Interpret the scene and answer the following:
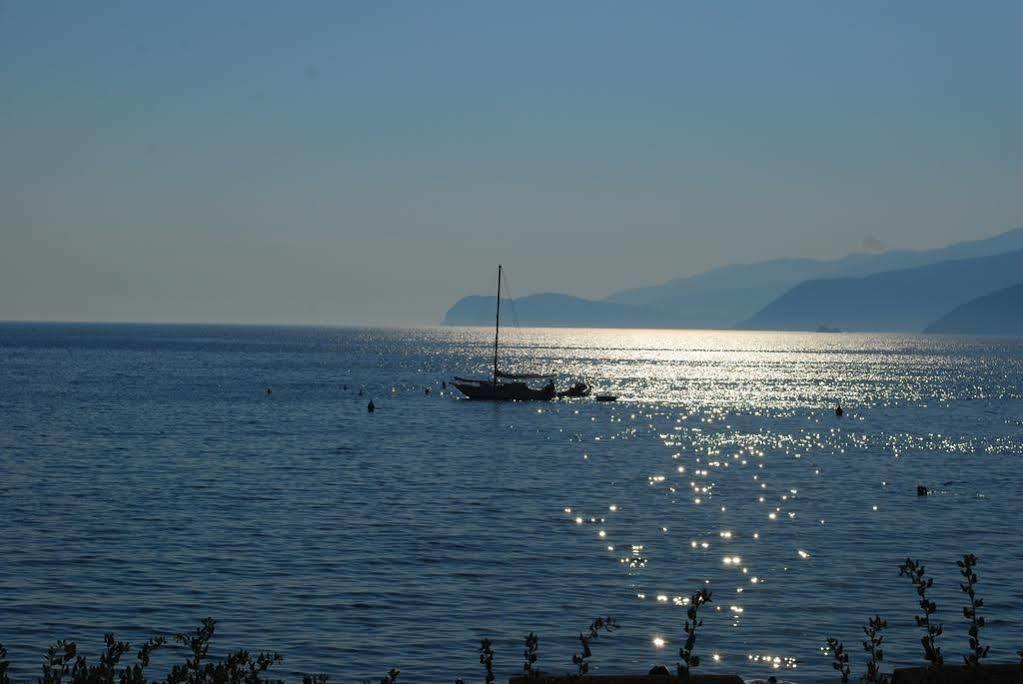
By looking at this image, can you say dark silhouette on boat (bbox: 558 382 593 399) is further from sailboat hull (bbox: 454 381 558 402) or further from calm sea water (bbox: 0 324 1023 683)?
calm sea water (bbox: 0 324 1023 683)

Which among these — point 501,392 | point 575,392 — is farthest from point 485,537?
point 575,392

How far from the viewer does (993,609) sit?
31.5 m

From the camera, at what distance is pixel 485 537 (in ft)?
135

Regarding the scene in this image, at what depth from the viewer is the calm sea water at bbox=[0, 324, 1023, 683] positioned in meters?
28.2

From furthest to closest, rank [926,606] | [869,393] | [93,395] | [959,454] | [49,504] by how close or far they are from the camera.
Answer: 1. [869,393]
2. [93,395]
3. [959,454]
4. [49,504]
5. [926,606]

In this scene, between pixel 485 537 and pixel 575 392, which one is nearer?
pixel 485 537

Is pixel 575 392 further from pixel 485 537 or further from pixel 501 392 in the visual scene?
pixel 485 537

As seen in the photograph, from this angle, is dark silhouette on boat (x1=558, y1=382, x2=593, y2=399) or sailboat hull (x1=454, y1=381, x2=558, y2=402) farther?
dark silhouette on boat (x1=558, y1=382, x2=593, y2=399)

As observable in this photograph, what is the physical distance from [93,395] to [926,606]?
383 feet

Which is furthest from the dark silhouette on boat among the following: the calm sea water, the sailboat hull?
the calm sea water

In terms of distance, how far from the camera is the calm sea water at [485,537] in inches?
1110

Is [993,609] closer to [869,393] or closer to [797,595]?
[797,595]

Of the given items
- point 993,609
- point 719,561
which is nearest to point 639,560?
point 719,561

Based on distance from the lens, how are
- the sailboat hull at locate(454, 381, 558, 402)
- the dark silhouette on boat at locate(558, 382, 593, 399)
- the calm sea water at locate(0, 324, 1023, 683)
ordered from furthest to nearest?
the dark silhouette on boat at locate(558, 382, 593, 399) → the sailboat hull at locate(454, 381, 558, 402) → the calm sea water at locate(0, 324, 1023, 683)
